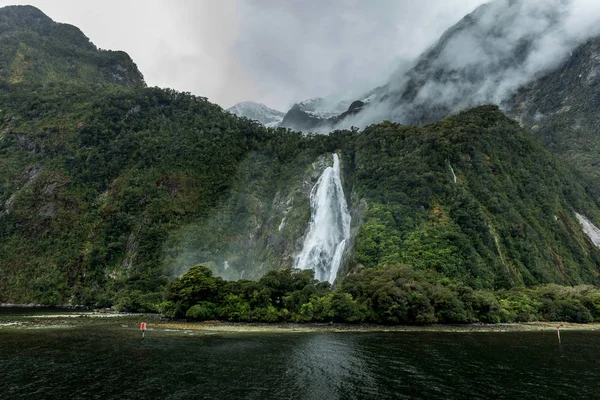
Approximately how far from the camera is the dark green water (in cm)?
2081

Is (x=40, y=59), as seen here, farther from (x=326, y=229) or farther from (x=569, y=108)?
(x=569, y=108)

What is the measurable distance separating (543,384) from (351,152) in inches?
3534

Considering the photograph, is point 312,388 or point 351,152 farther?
point 351,152

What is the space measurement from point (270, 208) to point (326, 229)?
2867 centimetres

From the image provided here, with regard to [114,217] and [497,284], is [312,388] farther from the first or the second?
[114,217]

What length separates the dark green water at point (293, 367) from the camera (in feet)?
68.3

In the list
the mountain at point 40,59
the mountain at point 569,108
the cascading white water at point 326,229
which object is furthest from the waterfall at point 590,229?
the mountain at point 40,59

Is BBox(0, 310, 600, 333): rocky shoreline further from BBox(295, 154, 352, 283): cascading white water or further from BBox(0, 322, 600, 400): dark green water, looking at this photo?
BBox(295, 154, 352, 283): cascading white water

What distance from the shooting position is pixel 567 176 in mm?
106438

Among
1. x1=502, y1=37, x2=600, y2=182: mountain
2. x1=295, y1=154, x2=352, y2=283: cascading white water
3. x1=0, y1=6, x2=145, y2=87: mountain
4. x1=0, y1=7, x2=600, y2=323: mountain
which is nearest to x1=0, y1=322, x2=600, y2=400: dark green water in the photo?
x1=0, y1=7, x2=600, y2=323: mountain

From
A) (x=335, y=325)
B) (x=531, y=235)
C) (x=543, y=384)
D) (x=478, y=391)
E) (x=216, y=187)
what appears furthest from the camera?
(x=216, y=187)

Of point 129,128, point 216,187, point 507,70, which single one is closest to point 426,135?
point 216,187

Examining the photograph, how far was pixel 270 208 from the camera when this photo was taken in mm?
110875

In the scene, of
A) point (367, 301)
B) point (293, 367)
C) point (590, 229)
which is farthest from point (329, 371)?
point (590, 229)
